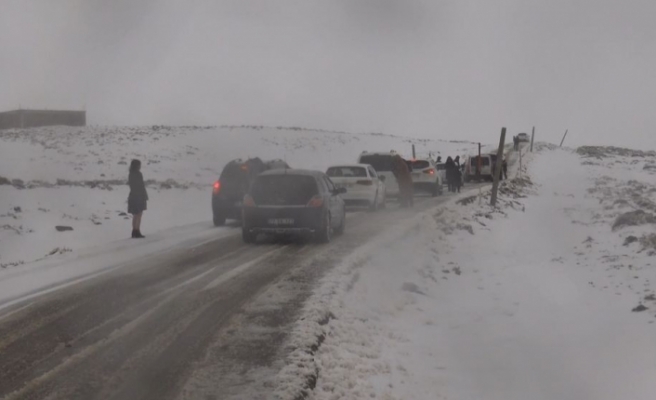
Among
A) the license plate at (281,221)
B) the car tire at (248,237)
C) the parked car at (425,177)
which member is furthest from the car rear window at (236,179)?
the parked car at (425,177)

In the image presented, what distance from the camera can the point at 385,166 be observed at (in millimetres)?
26641

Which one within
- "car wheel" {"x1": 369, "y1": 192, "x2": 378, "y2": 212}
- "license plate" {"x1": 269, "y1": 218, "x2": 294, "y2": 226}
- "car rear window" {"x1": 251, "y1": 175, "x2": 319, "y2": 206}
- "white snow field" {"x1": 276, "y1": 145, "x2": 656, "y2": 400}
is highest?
"car rear window" {"x1": 251, "y1": 175, "x2": 319, "y2": 206}

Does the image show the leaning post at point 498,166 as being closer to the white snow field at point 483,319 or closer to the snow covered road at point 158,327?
the white snow field at point 483,319

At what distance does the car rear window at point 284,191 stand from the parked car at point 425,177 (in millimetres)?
15873

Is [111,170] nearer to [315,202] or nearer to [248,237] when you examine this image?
[248,237]

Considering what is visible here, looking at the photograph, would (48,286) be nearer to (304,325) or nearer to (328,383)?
(304,325)

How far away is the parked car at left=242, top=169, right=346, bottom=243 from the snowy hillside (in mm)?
3920

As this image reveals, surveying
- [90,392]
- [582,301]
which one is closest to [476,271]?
[582,301]

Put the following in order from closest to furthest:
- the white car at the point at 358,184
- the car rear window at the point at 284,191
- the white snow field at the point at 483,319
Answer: the white snow field at the point at 483,319 → the car rear window at the point at 284,191 → the white car at the point at 358,184

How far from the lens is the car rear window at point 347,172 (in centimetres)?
2322

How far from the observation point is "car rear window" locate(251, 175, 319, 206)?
50.0ft

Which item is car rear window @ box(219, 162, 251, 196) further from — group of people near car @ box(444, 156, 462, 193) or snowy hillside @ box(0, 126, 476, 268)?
group of people near car @ box(444, 156, 462, 193)

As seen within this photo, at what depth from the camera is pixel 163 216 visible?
23938mm

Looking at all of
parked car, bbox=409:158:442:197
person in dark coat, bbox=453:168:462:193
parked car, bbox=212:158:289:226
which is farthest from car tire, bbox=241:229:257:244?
person in dark coat, bbox=453:168:462:193
